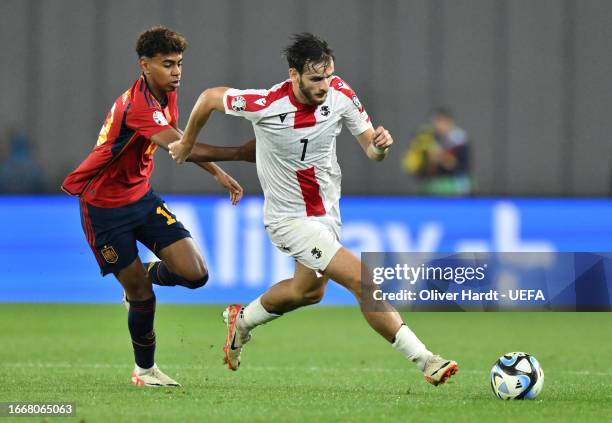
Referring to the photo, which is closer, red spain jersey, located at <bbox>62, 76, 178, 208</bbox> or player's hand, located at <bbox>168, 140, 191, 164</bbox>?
player's hand, located at <bbox>168, 140, 191, 164</bbox>

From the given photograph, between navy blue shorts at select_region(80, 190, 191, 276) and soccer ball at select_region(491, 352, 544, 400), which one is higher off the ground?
navy blue shorts at select_region(80, 190, 191, 276)

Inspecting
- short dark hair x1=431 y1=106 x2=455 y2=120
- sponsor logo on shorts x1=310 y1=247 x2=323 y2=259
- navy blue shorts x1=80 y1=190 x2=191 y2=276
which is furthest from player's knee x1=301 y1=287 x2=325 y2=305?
short dark hair x1=431 y1=106 x2=455 y2=120

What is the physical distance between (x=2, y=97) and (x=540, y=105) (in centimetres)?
654

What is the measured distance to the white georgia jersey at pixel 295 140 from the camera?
716cm

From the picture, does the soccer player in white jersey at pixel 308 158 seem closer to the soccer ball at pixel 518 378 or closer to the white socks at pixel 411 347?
the white socks at pixel 411 347

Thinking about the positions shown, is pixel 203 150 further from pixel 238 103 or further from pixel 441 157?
pixel 441 157

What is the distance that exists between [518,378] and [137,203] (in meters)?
2.50

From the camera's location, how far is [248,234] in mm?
12891

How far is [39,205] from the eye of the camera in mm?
13242

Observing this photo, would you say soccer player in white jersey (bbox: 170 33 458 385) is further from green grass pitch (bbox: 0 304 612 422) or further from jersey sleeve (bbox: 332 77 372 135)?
green grass pitch (bbox: 0 304 612 422)

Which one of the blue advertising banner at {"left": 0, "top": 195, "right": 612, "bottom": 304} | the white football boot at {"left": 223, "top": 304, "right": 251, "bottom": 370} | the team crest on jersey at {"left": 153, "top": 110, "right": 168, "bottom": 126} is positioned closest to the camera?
the team crest on jersey at {"left": 153, "top": 110, "right": 168, "bottom": 126}

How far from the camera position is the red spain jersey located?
7438mm

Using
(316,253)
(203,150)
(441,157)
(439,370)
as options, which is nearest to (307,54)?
(203,150)

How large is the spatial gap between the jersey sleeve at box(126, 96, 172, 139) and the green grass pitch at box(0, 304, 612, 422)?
1.50m
